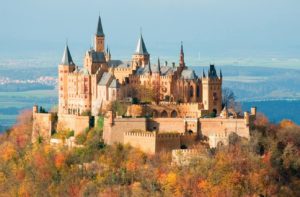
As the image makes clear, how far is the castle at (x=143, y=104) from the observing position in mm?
60291

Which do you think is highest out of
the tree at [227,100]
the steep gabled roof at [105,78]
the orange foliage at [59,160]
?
the steep gabled roof at [105,78]

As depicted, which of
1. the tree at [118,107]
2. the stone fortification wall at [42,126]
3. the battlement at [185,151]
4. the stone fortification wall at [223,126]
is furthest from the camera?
the stone fortification wall at [42,126]

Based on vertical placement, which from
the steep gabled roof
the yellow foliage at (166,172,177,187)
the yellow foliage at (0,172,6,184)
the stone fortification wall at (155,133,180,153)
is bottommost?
the yellow foliage at (0,172,6,184)

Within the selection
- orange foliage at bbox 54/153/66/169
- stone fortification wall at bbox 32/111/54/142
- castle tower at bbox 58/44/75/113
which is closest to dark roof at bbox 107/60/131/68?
castle tower at bbox 58/44/75/113

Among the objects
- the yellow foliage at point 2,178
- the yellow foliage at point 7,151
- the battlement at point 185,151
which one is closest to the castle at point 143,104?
the battlement at point 185,151

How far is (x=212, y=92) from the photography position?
63.6 m

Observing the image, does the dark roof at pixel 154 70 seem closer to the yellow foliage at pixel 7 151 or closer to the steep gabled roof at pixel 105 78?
the steep gabled roof at pixel 105 78

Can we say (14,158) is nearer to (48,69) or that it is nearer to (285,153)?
(285,153)

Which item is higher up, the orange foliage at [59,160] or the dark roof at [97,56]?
the dark roof at [97,56]

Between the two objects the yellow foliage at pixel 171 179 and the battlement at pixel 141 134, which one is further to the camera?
the battlement at pixel 141 134

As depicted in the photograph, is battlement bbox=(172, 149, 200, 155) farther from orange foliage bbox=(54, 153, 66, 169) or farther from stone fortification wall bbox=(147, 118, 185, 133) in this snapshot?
orange foliage bbox=(54, 153, 66, 169)

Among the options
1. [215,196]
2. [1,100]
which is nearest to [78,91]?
[215,196]

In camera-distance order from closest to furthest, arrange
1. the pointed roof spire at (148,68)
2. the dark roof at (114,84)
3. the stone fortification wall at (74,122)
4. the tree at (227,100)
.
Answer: the stone fortification wall at (74,122) → the tree at (227,100) → the dark roof at (114,84) → the pointed roof spire at (148,68)

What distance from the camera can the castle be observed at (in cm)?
6029
